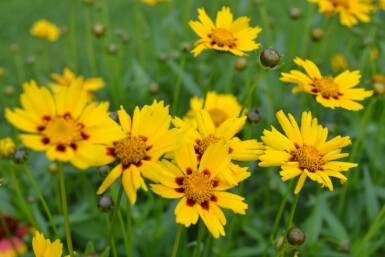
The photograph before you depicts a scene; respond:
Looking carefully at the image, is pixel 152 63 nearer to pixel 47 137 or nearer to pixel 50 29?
pixel 50 29

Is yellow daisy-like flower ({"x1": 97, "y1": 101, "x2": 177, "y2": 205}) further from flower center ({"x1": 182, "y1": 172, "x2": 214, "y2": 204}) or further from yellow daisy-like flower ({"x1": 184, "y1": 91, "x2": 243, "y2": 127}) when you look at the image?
yellow daisy-like flower ({"x1": 184, "y1": 91, "x2": 243, "y2": 127})

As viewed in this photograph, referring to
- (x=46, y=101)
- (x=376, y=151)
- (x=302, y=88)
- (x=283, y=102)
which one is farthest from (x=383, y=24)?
(x=46, y=101)

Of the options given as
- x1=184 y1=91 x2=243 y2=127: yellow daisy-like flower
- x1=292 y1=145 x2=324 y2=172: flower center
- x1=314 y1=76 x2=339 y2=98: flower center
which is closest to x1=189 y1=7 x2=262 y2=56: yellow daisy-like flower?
x1=314 y1=76 x2=339 y2=98: flower center

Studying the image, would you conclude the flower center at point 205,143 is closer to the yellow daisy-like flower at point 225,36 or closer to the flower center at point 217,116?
the yellow daisy-like flower at point 225,36

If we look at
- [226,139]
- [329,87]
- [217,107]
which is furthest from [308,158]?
[217,107]

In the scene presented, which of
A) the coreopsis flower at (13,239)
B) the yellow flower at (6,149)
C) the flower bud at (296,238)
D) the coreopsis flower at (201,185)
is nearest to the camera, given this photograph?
the coreopsis flower at (201,185)

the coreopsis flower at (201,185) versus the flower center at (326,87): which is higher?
the flower center at (326,87)

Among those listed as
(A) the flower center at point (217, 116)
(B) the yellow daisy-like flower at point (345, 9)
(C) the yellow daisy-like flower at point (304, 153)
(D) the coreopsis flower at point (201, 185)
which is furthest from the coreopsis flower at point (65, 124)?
(B) the yellow daisy-like flower at point (345, 9)
